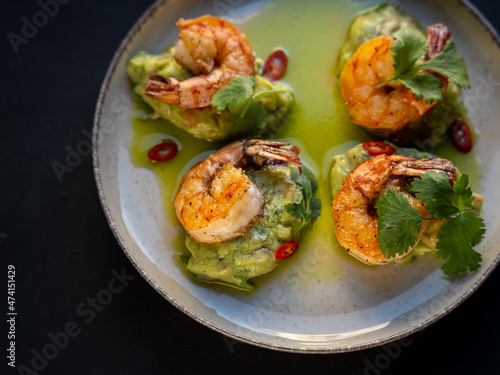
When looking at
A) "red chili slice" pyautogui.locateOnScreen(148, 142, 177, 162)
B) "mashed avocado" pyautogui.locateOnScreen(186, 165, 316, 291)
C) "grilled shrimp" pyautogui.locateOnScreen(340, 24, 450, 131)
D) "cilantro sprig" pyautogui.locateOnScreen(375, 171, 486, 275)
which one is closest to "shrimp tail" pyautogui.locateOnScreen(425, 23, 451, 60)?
"grilled shrimp" pyautogui.locateOnScreen(340, 24, 450, 131)

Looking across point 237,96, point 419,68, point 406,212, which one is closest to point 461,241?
point 406,212

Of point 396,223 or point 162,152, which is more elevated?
point 162,152

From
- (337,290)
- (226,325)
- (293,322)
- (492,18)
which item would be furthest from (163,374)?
(492,18)

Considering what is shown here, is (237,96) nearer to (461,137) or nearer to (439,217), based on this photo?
(439,217)

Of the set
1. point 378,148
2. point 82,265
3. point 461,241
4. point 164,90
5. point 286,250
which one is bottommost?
point 461,241

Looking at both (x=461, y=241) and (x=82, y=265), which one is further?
(x=82, y=265)

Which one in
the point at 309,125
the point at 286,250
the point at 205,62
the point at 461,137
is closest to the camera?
the point at 286,250

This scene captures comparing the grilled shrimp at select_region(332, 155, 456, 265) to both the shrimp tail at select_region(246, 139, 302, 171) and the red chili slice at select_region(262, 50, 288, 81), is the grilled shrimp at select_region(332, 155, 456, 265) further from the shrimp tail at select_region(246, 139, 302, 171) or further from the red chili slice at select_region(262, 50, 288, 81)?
the red chili slice at select_region(262, 50, 288, 81)

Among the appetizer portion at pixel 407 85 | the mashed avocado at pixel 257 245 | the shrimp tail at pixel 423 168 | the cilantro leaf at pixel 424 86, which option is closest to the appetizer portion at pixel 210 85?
the mashed avocado at pixel 257 245
